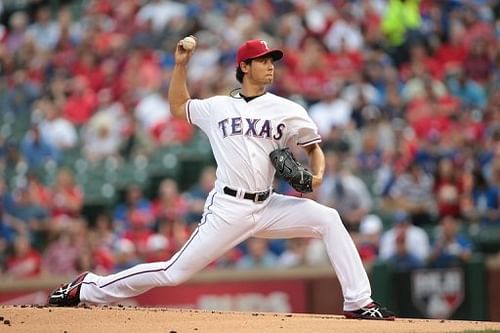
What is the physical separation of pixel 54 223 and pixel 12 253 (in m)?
0.63

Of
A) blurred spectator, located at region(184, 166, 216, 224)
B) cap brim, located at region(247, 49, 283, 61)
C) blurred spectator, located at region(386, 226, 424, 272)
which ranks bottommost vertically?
blurred spectator, located at region(386, 226, 424, 272)

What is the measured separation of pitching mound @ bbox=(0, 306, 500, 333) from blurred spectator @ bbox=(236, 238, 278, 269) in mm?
4384

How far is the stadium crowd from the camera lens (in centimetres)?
1250

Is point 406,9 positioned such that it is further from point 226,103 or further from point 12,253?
point 226,103

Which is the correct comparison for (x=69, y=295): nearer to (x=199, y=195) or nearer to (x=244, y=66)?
(x=244, y=66)

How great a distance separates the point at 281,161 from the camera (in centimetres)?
764

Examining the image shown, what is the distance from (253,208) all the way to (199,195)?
20.7ft

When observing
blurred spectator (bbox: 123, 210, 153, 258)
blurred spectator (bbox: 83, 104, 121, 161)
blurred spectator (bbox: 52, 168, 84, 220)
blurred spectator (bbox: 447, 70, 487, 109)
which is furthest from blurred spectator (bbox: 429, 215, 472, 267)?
blurred spectator (bbox: 83, 104, 121, 161)

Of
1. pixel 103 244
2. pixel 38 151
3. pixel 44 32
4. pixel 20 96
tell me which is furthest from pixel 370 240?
pixel 44 32

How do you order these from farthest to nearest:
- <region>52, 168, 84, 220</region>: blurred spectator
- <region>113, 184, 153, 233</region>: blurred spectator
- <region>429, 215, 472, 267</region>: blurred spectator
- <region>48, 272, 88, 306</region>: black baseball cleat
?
<region>52, 168, 84, 220</region>: blurred spectator < <region>113, 184, 153, 233</region>: blurred spectator < <region>429, 215, 472, 267</region>: blurred spectator < <region>48, 272, 88, 306</region>: black baseball cleat

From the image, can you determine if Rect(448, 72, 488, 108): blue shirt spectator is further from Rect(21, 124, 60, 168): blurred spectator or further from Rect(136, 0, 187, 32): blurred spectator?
Rect(21, 124, 60, 168): blurred spectator

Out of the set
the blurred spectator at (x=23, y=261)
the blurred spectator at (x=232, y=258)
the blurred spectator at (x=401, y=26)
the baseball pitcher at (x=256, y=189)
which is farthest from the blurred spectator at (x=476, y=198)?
the blurred spectator at (x=23, y=261)

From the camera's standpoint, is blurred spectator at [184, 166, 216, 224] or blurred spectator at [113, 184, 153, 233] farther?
blurred spectator at [113, 184, 153, 233]

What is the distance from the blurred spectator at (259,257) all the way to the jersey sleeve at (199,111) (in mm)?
4755
